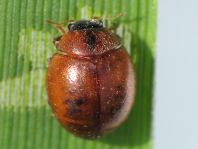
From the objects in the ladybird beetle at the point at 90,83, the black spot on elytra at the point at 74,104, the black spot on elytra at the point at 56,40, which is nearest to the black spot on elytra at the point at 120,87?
the ladybird beetle at the point at 90,83

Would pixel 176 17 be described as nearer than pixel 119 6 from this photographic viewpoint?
No

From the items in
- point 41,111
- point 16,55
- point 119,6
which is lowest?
point 41,111

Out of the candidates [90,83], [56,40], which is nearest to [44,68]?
[56,40]

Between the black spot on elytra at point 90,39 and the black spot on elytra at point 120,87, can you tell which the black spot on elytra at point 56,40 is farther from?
the black spot on elytra at point 120,87

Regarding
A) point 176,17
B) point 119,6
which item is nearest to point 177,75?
point 176,17

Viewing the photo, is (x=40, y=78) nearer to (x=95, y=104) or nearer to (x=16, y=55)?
(x=16, y=55)

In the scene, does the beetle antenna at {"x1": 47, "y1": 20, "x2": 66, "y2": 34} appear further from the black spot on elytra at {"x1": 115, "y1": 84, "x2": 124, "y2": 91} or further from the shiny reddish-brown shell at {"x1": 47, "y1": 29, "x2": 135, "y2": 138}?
the black spot on elytra at {"x1": 115, "y1": 84, "x2": 124, "y2": 91}

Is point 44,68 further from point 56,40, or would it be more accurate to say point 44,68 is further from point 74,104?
point 74,104

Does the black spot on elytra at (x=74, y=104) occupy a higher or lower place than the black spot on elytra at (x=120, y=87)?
lower
